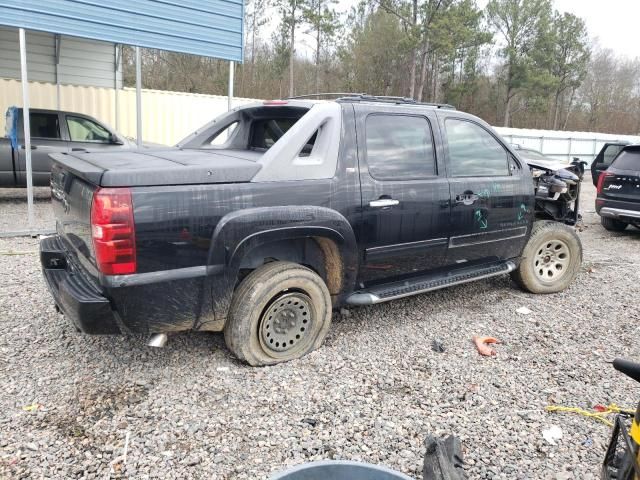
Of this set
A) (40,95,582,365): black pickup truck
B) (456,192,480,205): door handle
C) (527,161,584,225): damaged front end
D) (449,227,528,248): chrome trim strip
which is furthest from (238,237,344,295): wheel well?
(527,161,584,225): damaged front end

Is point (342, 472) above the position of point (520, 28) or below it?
below

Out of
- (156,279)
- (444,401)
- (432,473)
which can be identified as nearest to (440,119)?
(444,401)

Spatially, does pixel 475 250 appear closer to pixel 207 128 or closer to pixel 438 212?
pixel 438 212

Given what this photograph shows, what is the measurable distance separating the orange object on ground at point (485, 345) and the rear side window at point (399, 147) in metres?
1.41

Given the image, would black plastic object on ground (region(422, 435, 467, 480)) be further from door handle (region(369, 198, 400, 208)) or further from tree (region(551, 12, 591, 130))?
tree (region(551, 12, 591, 130))

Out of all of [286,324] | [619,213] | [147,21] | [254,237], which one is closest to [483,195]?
[286,324]

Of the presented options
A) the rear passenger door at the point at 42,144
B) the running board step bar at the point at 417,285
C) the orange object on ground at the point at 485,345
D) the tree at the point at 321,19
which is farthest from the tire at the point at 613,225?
the tree at the point at 321,19

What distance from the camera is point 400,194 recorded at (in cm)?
402

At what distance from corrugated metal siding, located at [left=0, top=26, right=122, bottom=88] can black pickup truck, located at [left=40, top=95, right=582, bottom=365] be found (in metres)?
11.0

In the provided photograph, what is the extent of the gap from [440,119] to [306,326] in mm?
2095

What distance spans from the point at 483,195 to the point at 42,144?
849 cm

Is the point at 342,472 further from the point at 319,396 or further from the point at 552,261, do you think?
the point at 552,261

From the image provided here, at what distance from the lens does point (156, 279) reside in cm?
305

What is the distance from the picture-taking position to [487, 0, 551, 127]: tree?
120 feet
